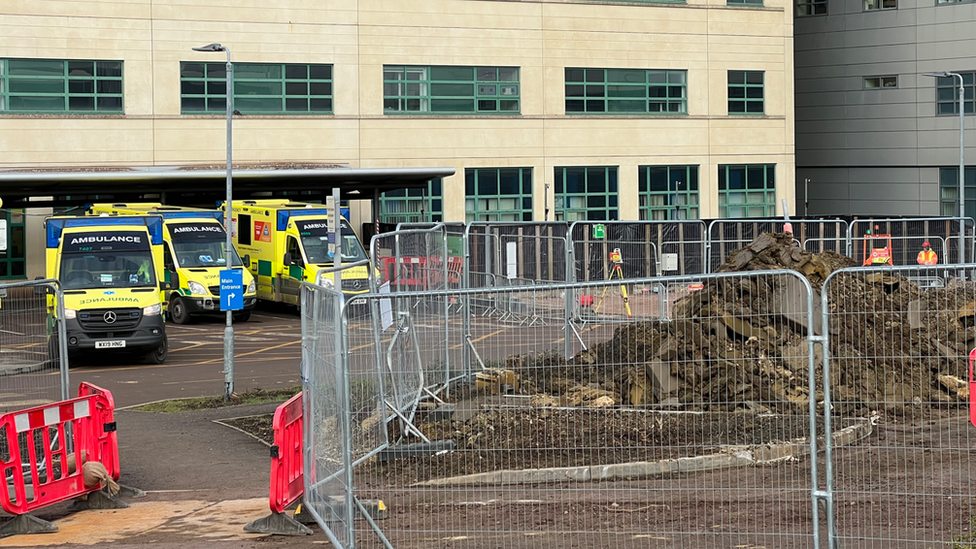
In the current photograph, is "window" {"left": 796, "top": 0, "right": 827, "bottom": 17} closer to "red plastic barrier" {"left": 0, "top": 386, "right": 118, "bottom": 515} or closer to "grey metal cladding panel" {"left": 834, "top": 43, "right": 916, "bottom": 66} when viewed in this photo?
"grey metal cladding panel" {"left": 834, "top": 43, "right": 916, "bottom": 66}

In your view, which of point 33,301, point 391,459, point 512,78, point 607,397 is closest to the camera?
point 607,397

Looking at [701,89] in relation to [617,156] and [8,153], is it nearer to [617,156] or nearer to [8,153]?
[617,156]

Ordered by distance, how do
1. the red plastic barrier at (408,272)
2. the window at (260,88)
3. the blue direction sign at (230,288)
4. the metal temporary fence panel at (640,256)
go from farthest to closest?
the window at (260,88) < the metal temporary fence panel at (640,256) < the blue direction sign at (230,288) < the red plastic barrier at (408,272)

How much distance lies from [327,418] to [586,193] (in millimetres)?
37727

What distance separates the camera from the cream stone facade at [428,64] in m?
40.1

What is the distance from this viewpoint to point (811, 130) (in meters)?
59.1

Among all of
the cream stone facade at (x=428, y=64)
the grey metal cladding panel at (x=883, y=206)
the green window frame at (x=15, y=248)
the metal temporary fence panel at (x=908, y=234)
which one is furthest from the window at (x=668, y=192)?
the green window frame at (x=15, y=248)

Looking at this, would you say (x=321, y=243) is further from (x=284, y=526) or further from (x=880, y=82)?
(x=880, y=82)

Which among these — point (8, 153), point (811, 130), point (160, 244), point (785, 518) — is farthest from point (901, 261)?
point (811, 130)

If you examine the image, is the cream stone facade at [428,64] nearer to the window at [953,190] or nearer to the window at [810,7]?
the window at [953,190]

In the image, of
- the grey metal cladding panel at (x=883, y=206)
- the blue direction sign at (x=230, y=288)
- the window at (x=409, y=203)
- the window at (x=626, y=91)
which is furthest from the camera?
the grey metal cladding panel at (x=883, y=206)

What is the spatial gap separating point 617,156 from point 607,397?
38195 mm

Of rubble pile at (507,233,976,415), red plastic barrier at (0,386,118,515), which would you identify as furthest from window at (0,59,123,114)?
rubble pile at (507,233,976,415)

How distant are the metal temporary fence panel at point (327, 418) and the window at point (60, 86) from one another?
1292 inches
